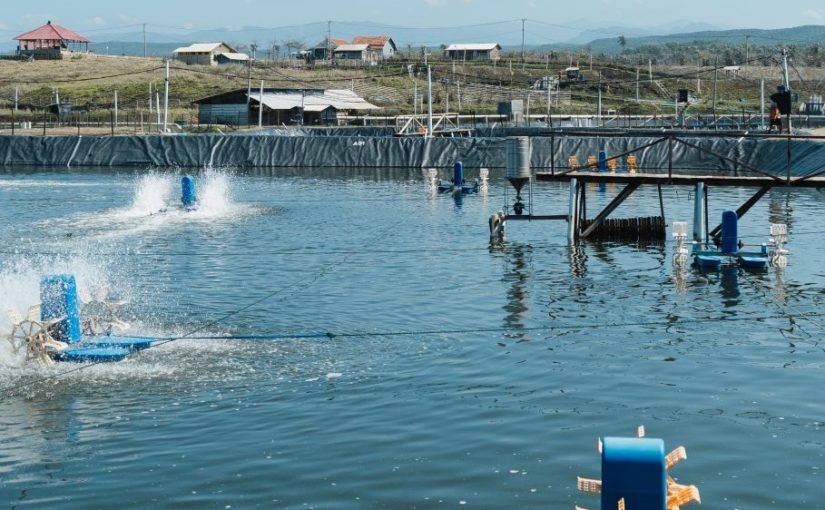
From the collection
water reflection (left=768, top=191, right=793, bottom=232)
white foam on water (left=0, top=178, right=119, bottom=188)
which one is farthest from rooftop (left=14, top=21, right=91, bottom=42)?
water reflection (left=768, top=191, right=793, bottom=232)

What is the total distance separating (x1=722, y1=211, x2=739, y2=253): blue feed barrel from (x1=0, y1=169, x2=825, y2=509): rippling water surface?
3.20ft

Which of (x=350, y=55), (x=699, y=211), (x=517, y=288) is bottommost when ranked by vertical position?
(x=517, y=288)

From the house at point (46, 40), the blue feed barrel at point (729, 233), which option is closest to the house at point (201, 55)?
the house at point (46, 40)

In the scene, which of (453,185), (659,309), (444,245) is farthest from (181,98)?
(659,309)

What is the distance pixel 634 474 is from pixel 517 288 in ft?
59.9

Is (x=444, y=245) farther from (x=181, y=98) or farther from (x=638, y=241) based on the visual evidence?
(x=181, y=98)

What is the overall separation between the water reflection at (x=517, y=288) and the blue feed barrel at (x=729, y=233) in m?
5.04

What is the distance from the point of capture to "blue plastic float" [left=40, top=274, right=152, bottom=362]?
19.0 m

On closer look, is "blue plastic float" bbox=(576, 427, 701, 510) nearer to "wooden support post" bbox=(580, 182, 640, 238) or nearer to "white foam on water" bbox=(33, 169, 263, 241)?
"wooden support post" bbox=(580, 182, 640, 238)

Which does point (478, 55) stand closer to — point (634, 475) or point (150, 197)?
point (150, 197)

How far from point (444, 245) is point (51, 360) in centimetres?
1796

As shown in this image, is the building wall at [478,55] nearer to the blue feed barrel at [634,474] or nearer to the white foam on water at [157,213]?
the white foam on water at [157,213]

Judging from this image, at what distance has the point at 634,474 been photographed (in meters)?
9.08

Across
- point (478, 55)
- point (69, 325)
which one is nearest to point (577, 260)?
point (69, 325)
